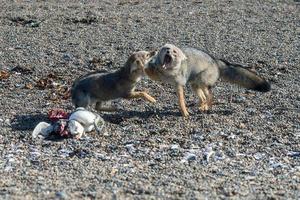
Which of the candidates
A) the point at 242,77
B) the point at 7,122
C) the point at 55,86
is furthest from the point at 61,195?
the point at 55,86

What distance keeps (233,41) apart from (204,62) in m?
4.39

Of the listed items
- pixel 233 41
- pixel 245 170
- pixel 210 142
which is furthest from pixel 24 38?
pixel 245 170

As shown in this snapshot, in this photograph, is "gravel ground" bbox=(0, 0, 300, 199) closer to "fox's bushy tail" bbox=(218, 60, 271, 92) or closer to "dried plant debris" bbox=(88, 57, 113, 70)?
"dried plant debris" bbox=(88, 57, 113, 70)

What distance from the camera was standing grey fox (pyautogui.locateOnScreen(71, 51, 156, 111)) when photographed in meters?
10.3

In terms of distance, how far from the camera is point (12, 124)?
9.76 m

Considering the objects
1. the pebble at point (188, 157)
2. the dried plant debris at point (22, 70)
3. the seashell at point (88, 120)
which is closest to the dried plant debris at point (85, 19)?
the dried plant debris at point (22, 70)

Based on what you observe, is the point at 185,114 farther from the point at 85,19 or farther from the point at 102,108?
the point at 85,19

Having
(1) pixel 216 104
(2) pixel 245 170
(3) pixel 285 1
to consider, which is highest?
(2) pixel 245 170

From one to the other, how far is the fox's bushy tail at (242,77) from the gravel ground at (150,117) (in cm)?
24

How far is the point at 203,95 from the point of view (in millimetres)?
10828

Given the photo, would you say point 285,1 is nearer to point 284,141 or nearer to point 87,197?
point 284,141

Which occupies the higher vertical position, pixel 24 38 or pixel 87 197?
pixel 87 197

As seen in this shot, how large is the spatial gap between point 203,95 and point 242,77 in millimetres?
568

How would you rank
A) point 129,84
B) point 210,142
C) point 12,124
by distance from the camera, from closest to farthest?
point 210,142 < point 12,124 < point 129,84
